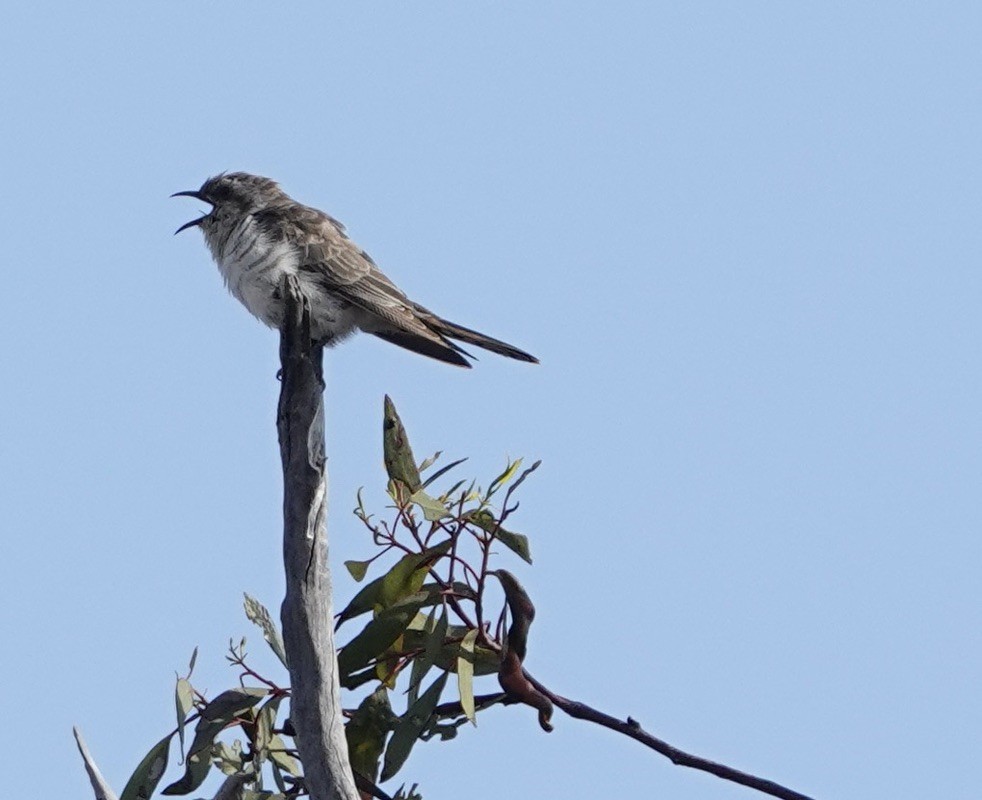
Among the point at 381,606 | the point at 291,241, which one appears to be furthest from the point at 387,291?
the point at 381,606

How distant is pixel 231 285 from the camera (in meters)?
5.61

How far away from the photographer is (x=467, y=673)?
2.96 m

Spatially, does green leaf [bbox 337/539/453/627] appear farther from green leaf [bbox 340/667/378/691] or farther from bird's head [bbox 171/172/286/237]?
bird's head [bbox 171/172/286/237]

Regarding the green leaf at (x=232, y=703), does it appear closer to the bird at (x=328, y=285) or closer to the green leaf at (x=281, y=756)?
the green leaf at (x=281, y=756)

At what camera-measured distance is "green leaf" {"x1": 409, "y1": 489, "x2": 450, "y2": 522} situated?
2963 millimetres

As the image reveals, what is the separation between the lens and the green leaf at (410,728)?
305 cm

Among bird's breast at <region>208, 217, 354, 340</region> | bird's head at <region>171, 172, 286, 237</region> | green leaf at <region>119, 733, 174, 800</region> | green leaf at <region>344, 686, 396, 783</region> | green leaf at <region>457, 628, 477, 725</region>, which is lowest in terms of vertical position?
green leaf at <region>119, 733, 174, 800</region>

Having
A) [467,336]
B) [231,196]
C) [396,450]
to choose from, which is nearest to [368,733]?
[396,450]

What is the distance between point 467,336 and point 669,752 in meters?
3.21

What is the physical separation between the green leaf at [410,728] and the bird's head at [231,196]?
134 inches

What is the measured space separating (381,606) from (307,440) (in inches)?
17.9

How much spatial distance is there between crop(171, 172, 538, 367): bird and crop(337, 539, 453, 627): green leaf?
84.0 inches

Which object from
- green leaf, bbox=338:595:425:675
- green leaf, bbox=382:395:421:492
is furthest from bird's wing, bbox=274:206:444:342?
green leaf, bbox=338:595:425:675

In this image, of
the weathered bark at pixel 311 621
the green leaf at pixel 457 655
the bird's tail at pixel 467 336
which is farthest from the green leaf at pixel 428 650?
the bird's tail at pixel 467 336
